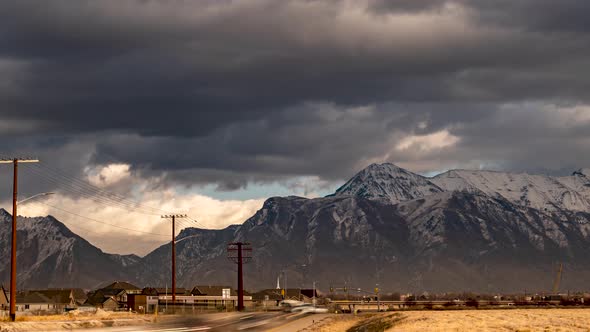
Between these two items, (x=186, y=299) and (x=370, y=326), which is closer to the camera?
(x=370, y=326)

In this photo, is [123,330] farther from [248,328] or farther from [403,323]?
[403,323]

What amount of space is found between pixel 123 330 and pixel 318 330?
21277mm

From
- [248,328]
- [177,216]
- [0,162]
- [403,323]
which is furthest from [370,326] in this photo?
[177,216]

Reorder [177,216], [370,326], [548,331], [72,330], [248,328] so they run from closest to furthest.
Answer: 1. [548,331]
2. [72,330]
3. [248,328]
4. [370,326]
5. [177,216]

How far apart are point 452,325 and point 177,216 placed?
10885 cm

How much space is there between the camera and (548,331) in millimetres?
71125

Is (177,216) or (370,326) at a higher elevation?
(177,216)

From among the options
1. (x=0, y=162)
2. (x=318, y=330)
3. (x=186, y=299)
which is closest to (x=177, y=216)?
(x=186, y=299)

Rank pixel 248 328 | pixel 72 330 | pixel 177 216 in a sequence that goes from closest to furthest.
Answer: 1. pixel 72 330
2. pixel 248 328
3. pixel 177 216

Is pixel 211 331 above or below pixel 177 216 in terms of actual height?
below

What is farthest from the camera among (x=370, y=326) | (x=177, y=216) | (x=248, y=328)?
(x=177, y=216)

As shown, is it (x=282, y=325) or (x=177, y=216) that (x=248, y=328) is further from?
(x=177, y=216)

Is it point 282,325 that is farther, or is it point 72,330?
point 282,325

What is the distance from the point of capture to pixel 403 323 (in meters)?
89.9
